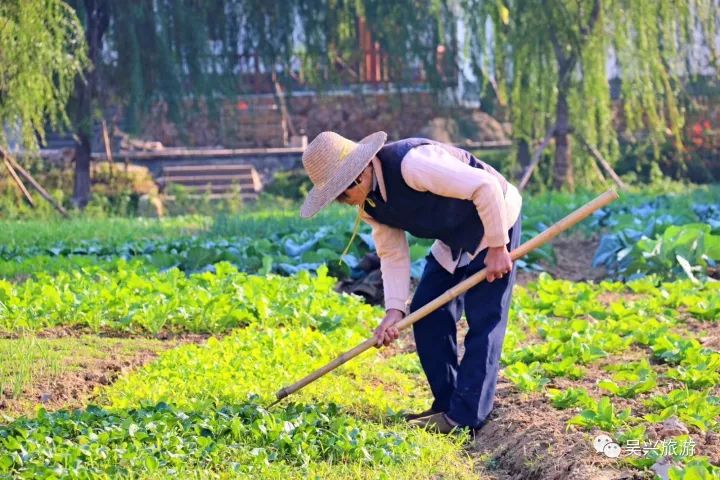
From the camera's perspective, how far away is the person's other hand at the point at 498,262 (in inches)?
198

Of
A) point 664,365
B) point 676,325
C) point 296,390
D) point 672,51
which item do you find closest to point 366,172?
point 296,390

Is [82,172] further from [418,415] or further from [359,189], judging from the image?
[359,189]

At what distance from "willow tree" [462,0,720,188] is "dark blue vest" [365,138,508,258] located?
506 inches

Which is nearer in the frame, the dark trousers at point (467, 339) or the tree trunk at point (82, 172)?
the dark trousers at point (467, 339)

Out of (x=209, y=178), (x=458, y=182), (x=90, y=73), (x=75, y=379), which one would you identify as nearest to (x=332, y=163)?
(x=458, y=182)

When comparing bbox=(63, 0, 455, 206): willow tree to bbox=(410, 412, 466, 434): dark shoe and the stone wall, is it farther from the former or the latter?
bbox=(410, 412, 466, 434): dark shoe

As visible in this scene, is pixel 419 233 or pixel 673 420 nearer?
Answer: pixel 673 420

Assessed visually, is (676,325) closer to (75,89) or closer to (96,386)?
(96,386)

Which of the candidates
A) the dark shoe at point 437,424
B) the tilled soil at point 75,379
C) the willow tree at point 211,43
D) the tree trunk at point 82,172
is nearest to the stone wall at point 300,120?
the willow tree at point 211,43

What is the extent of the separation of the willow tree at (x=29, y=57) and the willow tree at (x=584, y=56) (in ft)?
22.0

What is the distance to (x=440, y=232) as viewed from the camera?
523cm

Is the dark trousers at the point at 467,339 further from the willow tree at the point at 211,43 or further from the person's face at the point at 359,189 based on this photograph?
the willow tree at the point at 211,43

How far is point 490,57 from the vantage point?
19.7m

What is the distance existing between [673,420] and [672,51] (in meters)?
14.3
